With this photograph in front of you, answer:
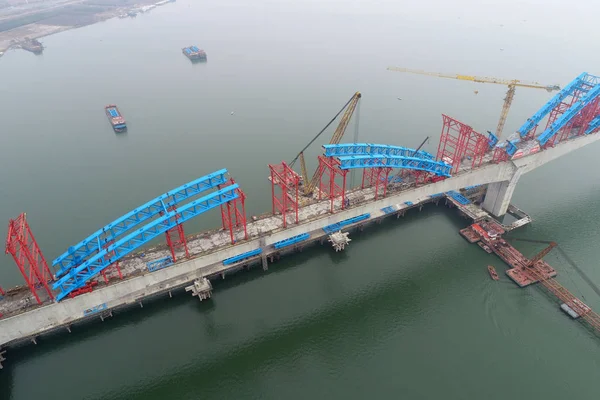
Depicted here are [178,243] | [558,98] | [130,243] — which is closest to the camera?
[130,243]

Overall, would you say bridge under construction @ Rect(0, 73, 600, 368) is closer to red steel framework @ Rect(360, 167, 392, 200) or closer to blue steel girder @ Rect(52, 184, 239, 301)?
blue steel girder @ Rect(52, 184, 239, 301)

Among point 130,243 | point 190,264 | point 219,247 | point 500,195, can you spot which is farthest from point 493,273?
point 130,243

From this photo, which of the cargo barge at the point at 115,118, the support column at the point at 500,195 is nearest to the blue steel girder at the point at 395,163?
the support column at the point at 500,195

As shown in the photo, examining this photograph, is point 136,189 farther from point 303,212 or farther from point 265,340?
point 265,340

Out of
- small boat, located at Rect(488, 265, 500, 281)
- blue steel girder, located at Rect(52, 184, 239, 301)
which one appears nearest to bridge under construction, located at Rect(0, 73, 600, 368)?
blue steel girder, located at Rect(52, 184, 239, 301)

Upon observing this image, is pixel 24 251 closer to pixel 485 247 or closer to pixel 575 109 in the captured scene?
pixel 485 247

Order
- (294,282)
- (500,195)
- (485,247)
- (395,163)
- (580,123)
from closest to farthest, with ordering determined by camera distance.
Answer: (395,163)
(294,282)
(485,247)
(500,195)
(580,123)
